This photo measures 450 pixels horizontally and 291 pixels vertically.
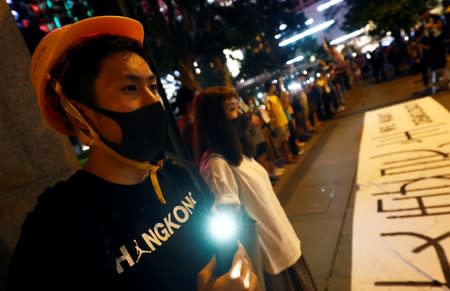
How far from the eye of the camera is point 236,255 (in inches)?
43.9

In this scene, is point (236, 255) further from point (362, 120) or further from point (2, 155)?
point (362, 120)

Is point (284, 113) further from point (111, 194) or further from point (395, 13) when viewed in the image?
point (395, 13)

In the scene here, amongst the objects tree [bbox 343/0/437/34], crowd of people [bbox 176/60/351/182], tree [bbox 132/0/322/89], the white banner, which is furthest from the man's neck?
tree [bbox 343/0/437/34]

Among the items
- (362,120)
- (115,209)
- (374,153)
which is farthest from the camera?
(362,120)

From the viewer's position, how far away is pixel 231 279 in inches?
40.6

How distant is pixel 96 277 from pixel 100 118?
0.50 m

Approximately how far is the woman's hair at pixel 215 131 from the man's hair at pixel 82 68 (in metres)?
1.16

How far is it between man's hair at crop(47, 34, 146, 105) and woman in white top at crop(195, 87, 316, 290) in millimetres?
1116


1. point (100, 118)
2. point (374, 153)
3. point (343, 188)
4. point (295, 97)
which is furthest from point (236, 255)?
point (295, 97)

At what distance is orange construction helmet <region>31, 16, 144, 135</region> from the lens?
42.2 inches

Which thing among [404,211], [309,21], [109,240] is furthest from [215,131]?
[309,21]

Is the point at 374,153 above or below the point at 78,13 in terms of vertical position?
below

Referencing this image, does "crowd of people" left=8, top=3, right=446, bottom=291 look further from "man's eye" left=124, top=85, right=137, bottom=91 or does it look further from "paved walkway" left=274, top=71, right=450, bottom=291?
"paved walkway" left=274, top=71, right=450, bottom=291

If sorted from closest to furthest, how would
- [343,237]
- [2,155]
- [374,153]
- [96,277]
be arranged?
[96,277], [2,155], [343,237], [374,153]
